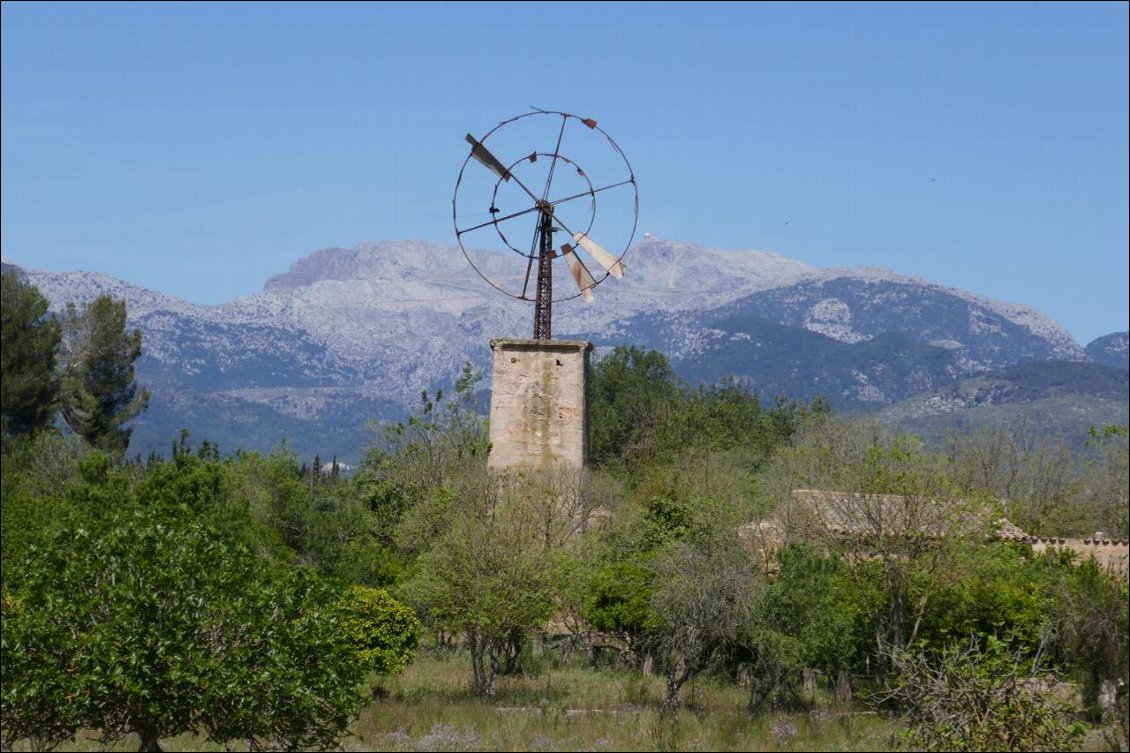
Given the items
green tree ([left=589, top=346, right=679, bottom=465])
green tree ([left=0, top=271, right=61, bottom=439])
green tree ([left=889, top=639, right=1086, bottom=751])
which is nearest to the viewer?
green tree ([left=889, top=639, right=1086, bottom=751])

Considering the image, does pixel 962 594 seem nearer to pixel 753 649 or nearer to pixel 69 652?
pixel 753 649

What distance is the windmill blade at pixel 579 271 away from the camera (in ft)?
131

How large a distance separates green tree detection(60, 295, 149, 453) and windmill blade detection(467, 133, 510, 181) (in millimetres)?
53937

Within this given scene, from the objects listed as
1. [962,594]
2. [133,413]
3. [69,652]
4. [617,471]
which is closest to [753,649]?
[962,594]

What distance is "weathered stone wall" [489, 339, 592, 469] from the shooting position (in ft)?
126

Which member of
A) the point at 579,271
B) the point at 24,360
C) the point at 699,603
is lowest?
the point at 699,603

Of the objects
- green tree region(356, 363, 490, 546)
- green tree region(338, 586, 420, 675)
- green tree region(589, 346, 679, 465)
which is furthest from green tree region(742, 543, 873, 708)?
green tree region(589, 346, 679, 465)

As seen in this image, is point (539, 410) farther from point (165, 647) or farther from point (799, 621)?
point (165, 647)

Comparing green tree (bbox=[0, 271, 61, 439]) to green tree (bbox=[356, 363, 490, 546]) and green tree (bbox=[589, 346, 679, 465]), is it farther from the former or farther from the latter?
green tree (bbox=[356, 363, 490, 546])

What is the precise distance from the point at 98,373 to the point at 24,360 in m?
9.77

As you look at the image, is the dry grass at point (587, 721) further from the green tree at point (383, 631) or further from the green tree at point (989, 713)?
the green tree at point (989, 713)

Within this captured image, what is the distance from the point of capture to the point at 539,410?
126ft

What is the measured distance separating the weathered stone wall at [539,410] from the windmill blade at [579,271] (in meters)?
2.36

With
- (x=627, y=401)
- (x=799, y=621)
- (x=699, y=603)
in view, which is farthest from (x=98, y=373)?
(x=799, y=621)
